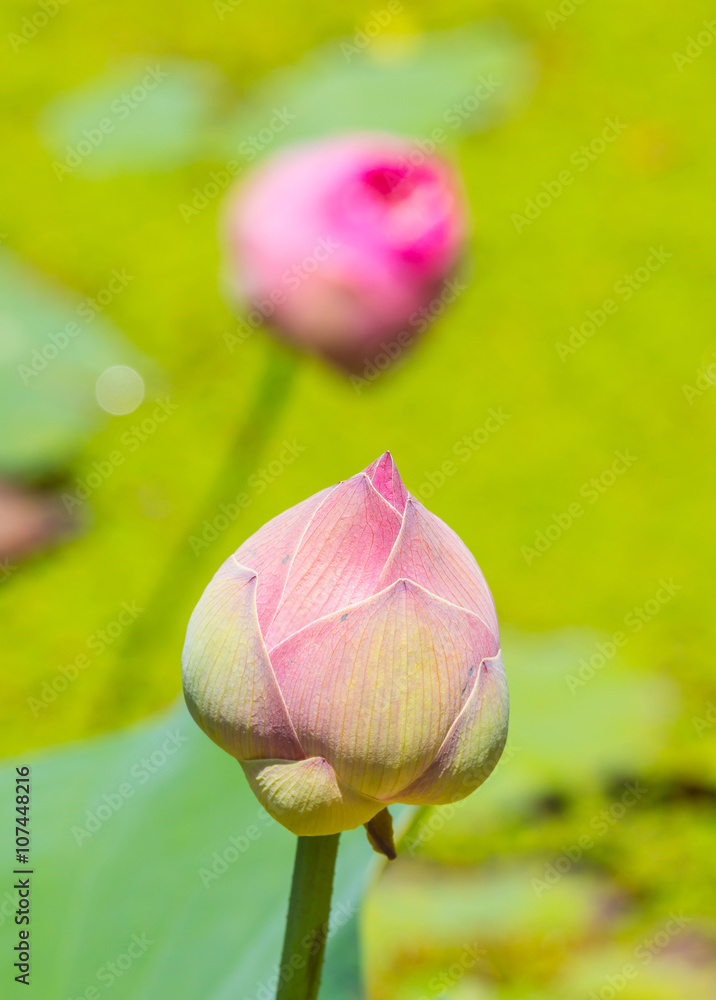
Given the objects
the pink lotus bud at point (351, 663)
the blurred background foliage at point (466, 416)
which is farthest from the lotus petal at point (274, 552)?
the blurred background foliage at point (466, 416)

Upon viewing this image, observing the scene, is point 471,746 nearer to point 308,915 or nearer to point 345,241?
point 308,915

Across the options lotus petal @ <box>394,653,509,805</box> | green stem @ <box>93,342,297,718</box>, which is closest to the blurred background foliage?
green stem @ <box>93,342,297,718</box>

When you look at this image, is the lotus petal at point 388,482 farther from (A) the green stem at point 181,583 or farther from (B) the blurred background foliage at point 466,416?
(A) the green stem at point 181,583

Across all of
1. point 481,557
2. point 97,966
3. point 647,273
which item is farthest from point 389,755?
point 647,273

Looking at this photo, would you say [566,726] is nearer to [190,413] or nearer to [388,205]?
[388,205]

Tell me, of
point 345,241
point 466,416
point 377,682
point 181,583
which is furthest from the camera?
point 466,416

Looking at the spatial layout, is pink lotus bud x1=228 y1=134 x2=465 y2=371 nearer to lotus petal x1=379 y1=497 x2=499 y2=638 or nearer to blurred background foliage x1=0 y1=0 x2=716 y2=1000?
blurred background foliage x1=0 y1=0 x2=716 y2=1000

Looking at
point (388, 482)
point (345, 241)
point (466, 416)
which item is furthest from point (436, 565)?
point (466, 416)
